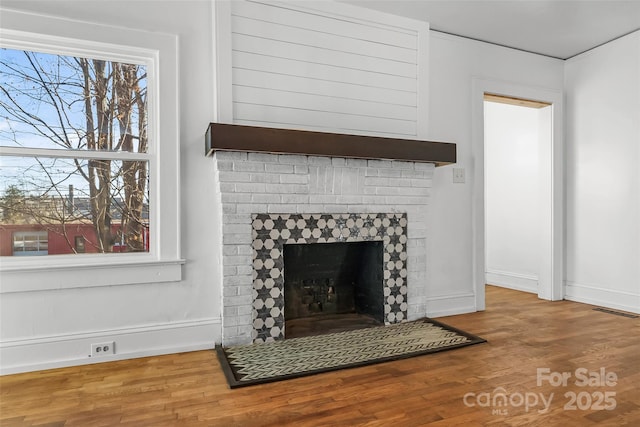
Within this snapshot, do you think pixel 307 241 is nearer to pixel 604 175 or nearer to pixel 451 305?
pixel 451 305

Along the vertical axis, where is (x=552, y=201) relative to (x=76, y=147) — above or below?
below

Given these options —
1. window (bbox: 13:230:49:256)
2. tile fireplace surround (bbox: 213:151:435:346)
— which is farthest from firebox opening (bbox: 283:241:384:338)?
window (bbox: 13:230:49:256)

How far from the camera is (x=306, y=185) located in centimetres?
287

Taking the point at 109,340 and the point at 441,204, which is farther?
the point at 441,204

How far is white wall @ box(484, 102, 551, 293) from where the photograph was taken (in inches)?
181

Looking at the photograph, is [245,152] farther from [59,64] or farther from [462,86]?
[462,86]

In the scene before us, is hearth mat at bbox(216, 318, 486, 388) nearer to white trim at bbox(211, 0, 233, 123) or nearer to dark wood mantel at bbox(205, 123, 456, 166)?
dark wood mantel at bbox(205, 123, 456, 166)

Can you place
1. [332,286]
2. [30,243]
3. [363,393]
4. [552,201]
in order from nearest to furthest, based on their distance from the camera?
[363,393] < [30,243] < [332,286] < [552,201]

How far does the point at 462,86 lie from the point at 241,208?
7.61 ft

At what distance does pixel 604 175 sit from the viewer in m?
3.88

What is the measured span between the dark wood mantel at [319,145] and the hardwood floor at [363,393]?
1355 mm

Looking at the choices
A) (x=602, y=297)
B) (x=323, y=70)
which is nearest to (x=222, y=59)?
(x=323, y=70)

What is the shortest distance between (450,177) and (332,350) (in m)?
1.91

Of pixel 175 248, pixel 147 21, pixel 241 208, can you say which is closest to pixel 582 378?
pixel 241 208
